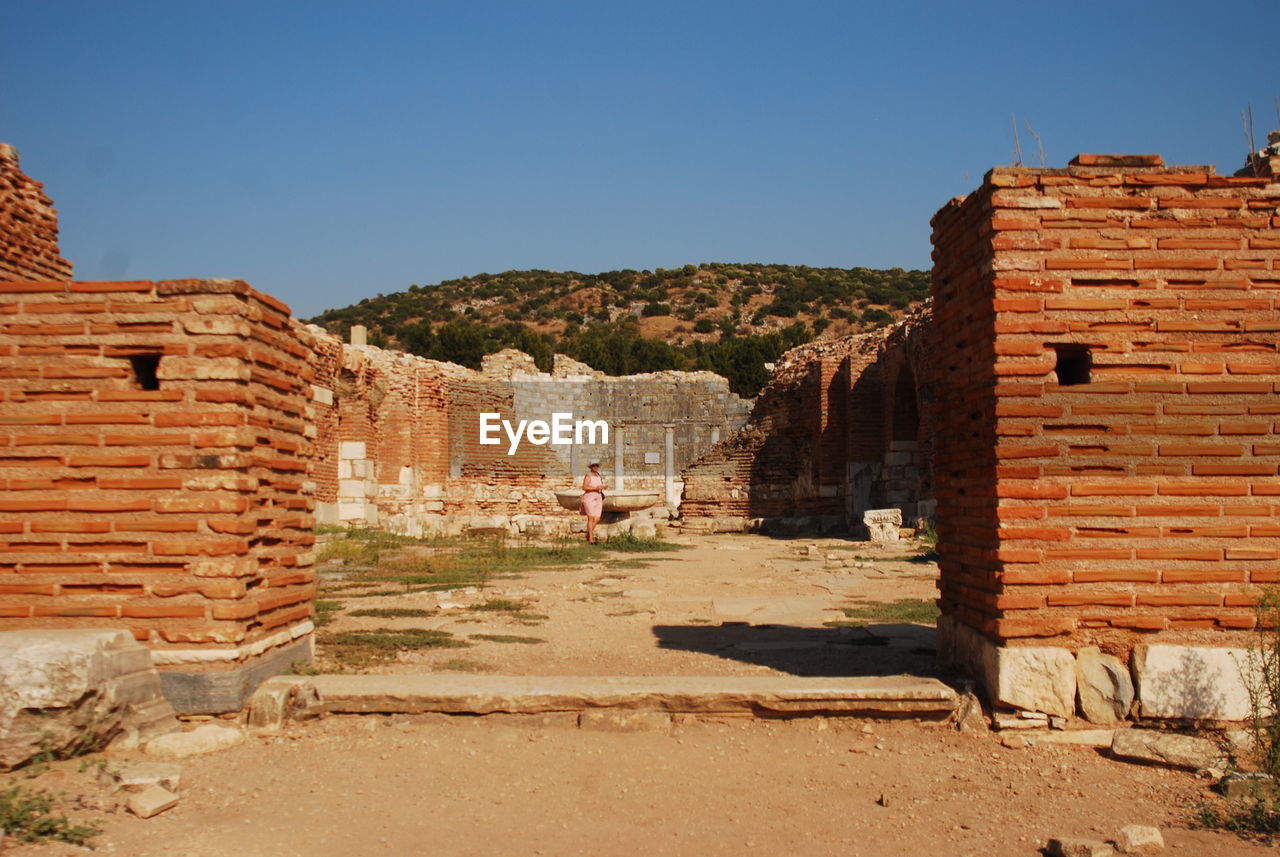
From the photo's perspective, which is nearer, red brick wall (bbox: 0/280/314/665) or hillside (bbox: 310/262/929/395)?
red brick wall (bbox: 0/280/314/665)

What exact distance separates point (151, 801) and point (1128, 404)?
4870 mm

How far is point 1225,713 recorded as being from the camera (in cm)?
431

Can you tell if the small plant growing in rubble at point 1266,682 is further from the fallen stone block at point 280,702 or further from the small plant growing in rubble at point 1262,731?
the fallen stone block at point 280,702

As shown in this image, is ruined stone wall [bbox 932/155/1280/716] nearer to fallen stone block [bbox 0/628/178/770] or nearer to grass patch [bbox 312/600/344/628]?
fallen stone block [bbox 0/628/178/770]

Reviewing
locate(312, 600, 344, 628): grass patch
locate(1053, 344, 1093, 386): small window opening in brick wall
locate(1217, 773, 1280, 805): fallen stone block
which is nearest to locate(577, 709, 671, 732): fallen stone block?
locate(1217, 773, 1280, 805): fallen stone block

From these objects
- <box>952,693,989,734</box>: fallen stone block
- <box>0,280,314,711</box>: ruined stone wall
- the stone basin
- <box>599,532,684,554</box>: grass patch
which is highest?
<box>0,280,314,711</box>: ruined stone wall

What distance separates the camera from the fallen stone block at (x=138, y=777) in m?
3.69

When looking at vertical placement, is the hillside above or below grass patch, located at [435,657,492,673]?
above

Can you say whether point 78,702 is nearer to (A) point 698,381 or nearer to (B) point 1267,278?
(B) point 1267,278

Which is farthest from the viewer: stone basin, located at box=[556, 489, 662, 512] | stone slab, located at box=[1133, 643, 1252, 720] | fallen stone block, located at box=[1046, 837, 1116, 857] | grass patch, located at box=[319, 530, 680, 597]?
stone basin, located at box=[556, 489, 662, 512]

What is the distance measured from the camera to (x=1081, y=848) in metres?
3.18

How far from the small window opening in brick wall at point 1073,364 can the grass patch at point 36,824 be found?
4.77 m

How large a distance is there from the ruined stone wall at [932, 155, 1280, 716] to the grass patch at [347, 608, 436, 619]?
531 centimetres

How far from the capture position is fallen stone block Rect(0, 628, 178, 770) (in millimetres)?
3709
